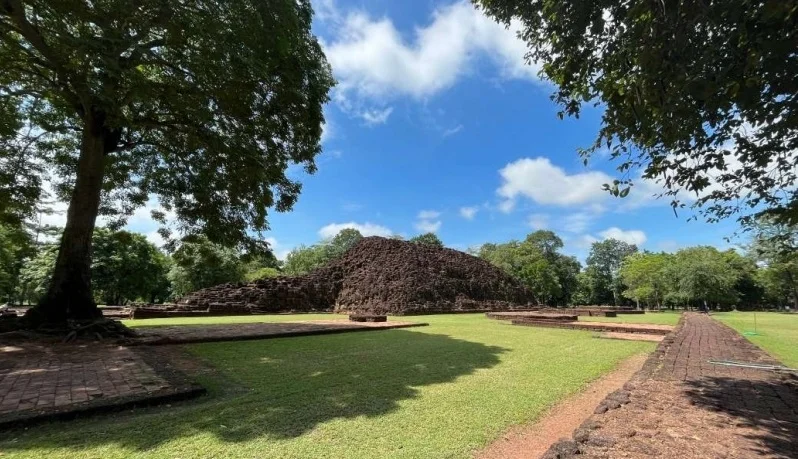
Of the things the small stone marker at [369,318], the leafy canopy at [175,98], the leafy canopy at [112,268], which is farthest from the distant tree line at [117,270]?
the leafy canopy at [175,98]

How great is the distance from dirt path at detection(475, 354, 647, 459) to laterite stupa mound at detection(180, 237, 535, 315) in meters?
17.5

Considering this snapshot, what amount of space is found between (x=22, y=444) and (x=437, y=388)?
360cm

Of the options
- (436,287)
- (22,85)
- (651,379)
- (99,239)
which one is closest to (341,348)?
(651,379)

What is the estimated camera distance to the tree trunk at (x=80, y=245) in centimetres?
810

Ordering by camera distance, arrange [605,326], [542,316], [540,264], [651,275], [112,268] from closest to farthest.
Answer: [605,326] → [542,316] → [112,268] → [651,275] → [540,264]

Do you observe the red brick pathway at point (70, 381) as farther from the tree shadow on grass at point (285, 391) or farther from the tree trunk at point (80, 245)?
the tree trunk at point (80, 245)

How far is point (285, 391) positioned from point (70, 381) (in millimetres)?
2392

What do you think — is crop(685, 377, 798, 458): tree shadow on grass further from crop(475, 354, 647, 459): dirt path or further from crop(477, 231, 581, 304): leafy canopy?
crop(477, 231, 581, 304): leafy canopy

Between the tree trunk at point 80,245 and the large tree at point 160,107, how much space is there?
2 cm

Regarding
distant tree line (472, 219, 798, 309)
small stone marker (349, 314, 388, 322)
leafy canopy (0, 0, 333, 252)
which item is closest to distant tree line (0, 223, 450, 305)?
small stone marker (349, 314, 388, 322)

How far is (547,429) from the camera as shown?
3.40 metres

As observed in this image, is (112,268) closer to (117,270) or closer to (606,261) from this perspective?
(117,270)

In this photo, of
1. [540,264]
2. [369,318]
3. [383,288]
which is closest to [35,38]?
[369,318]

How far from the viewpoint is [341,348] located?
7.51m
